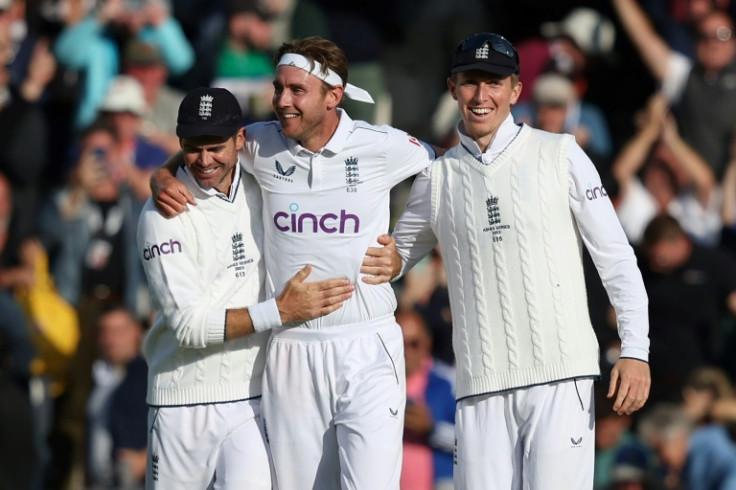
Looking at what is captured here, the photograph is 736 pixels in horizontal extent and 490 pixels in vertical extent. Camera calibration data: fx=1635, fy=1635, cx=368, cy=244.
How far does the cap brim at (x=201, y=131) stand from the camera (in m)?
7.31

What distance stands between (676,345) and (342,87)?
409cm

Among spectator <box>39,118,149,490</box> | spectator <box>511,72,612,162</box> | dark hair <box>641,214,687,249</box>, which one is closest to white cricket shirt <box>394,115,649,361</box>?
dark hair <box>641,214,687,249</box>

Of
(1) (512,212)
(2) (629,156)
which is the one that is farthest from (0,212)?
(1) (512,212)

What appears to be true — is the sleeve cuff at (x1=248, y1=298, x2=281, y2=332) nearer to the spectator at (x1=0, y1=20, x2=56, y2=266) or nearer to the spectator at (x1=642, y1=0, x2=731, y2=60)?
the spectator at (x1=0, y1=20, x2=56, y2=266)

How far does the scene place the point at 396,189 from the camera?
12625 millimetres

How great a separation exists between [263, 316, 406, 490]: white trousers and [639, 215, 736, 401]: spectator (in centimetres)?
369

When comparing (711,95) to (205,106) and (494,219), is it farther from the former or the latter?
(205,106)

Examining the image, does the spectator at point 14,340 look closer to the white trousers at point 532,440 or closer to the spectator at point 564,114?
the spectator at point 564,114

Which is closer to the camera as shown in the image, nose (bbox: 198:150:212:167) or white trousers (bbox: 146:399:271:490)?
nose (bbox: 198:150:212:167)

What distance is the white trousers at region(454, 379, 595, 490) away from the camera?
702 cm

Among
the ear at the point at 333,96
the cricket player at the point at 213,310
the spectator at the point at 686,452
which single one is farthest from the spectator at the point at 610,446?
the ear at the point at 333,96

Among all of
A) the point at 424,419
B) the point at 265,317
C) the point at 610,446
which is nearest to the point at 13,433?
the point at 424,419

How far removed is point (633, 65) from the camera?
13.0m

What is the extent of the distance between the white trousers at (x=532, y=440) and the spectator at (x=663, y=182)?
467cm
